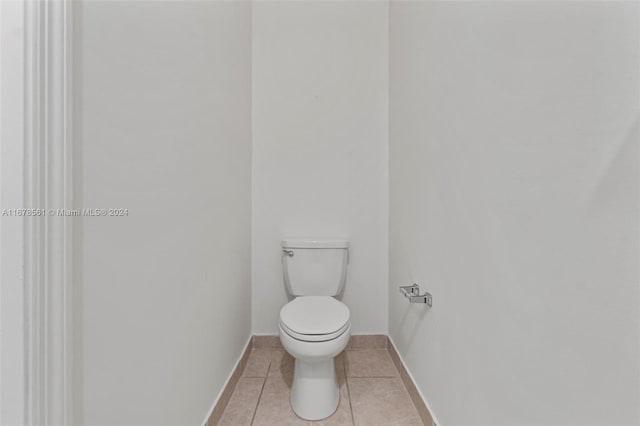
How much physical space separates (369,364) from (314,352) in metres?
0.67

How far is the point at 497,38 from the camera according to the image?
84 centimetres

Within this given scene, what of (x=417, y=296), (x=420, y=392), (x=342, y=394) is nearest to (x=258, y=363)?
(x=342, y=394)

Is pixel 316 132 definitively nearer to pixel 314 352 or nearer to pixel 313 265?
pixel 313 265

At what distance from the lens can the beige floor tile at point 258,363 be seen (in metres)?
1.76

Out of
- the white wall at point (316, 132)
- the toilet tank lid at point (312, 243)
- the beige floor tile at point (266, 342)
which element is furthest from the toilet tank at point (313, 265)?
the beige floor tile at point (266, 342)

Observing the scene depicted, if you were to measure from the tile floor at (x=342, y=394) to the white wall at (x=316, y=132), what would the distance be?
0.22 metres

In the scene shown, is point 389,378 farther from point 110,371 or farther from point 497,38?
point 497,38

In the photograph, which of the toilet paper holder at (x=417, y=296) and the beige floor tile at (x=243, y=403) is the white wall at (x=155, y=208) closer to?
the beige floor tile at (x=243, y=403)

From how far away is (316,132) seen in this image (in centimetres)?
205

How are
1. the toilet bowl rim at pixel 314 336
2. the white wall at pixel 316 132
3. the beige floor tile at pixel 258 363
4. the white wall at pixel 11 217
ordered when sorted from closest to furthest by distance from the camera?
the white wall at pixel 11 217
the toilet bowl rim at pixel 314 336
the beige floor tile at pixel 258 363
the white wall at pixel 316 132

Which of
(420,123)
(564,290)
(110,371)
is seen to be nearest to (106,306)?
(110,371)

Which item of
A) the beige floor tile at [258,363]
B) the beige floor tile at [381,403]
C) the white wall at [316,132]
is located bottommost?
the beige floor tile at [381,403]

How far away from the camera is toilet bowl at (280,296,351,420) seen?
52.8 inches

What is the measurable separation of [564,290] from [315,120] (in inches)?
65.9
